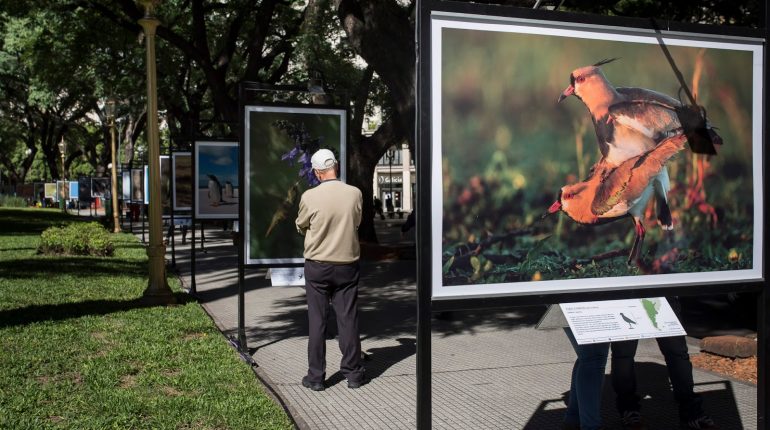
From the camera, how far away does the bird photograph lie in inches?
138

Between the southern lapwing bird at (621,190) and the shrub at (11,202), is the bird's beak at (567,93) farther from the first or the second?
the shrub at (11,202)

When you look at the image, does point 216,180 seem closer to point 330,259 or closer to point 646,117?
point 330,259

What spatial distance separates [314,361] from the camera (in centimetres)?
644

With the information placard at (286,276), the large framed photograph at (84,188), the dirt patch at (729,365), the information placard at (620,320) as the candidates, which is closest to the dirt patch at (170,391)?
the information placard at (286,276)

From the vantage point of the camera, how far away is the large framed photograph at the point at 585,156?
347 centimetres

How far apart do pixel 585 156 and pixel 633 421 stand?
2199mm

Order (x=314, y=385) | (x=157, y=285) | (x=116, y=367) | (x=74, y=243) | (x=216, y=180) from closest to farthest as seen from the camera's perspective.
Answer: (x=314, y=385), (x=116, y=367), (x=157, y=285), (x=216, y=180), (x=74, y=243)

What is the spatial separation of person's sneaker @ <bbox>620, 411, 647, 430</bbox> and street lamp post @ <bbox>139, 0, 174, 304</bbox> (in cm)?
730

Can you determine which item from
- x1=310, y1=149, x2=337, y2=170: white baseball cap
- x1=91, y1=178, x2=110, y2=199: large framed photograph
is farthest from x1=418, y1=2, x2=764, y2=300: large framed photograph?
x1=91, y1=178, x2=110, y2=199: large framed photograph

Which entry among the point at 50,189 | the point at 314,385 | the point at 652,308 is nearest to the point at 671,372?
the point at 652,308

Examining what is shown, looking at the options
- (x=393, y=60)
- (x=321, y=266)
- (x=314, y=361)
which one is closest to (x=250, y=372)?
(x=314, y=361)

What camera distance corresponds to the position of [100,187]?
41.8 meters

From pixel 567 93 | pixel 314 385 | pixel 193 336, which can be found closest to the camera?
pixel 567 93

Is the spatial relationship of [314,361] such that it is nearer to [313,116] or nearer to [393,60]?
[313,116]
